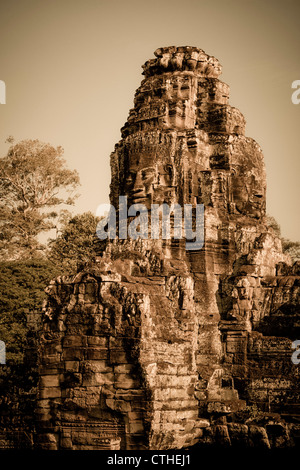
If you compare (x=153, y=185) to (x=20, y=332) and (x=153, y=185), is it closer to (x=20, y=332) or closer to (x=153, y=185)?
(x=153, y=185)

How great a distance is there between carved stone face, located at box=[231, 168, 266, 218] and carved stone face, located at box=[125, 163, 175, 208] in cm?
216

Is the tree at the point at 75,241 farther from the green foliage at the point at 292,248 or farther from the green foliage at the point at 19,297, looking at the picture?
the green foliage at the point at 292,248

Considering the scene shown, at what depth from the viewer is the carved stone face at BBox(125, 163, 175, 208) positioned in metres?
28.8

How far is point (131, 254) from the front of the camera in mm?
27531

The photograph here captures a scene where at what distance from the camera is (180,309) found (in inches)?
1044

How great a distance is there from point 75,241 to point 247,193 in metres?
12.8

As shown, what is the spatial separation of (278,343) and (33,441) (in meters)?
7.09

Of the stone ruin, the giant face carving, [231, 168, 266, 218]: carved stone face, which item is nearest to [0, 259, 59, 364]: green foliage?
the stone ruin

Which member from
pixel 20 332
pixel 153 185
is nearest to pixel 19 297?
pixel 20 332

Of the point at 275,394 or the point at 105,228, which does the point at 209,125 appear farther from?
the point at 275,394

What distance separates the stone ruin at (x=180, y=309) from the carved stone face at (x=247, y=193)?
35 millimetres

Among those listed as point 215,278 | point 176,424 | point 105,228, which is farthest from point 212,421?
point 105,228

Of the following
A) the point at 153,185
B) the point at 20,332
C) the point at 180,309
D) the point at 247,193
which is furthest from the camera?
the point at 20,332
